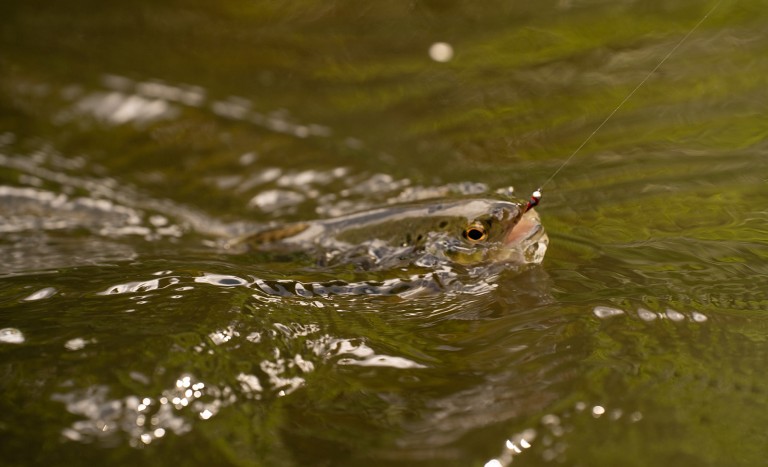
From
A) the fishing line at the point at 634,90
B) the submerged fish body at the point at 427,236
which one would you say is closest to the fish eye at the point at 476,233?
the submerged fish body at the point at 427,236

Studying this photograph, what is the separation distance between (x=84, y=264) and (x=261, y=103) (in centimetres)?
226

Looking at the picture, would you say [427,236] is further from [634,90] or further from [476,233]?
[634,90]

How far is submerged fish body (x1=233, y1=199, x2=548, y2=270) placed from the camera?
130 inches

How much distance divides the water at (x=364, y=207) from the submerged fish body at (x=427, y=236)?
5.3 inches

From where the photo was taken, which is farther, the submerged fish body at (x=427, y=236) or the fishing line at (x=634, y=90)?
the fishing line at (x=634, y=90)

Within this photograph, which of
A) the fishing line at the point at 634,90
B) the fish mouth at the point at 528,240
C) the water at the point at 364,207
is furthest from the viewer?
the fishing line at the point at 634,90

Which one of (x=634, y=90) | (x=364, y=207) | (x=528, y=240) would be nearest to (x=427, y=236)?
(x=528, y=240)

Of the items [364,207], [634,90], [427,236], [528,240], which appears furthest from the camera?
[634,90]

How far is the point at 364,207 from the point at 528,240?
1.32 metres

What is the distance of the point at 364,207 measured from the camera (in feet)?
14.4

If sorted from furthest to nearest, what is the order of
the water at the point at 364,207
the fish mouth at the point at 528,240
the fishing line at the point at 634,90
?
the fishing line at the point at 634,90
the fish mouth at the point at 528,240
the water at the point at 364,207

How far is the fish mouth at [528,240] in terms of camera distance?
10.7 feet

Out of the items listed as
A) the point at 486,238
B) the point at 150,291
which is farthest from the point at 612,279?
the point at 150,291

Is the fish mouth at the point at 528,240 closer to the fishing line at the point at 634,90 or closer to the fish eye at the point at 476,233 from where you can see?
the fish eye at the point at 476,233
